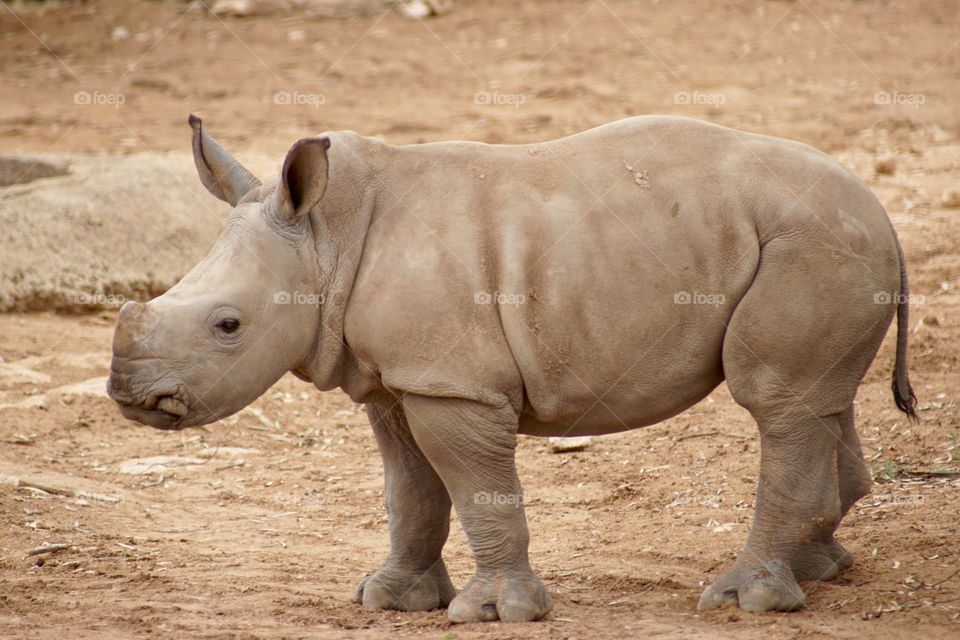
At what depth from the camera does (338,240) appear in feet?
18.0

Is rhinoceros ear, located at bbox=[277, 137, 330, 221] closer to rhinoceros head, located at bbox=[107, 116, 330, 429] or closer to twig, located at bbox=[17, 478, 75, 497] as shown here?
rhinoceros head, located at bbox=[107, 116, 330, 429]

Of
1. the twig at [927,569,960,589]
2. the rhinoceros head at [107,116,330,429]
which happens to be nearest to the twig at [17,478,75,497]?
the rhinoceros head at [107,116,330,429]

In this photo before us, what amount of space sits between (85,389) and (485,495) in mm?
4971

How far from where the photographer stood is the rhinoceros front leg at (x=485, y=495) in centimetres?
538

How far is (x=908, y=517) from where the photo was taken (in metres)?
6.63

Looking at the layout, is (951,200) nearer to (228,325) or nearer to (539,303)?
(539,303)

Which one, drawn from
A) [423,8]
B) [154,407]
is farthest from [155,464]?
[423,8]

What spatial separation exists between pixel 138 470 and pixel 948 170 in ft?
27.3

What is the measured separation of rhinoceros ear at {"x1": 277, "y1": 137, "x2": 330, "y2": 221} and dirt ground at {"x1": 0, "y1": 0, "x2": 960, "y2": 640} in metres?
1.75

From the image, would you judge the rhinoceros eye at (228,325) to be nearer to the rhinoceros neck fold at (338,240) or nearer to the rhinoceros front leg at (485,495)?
the rhinoceros neck fold at (338,240)

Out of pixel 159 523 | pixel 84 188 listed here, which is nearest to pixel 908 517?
pixel 159 523

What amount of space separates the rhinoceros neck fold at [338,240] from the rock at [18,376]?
4.71 m

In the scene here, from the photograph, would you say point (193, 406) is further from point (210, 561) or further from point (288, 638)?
point (210, 561)

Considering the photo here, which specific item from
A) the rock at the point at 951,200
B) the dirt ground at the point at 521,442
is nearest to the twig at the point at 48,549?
the dirt ground at the point at 521,442
